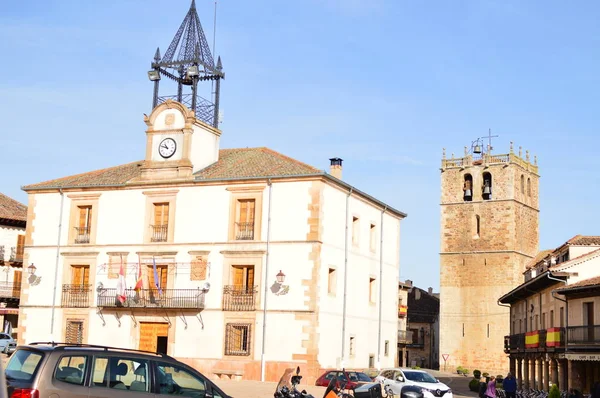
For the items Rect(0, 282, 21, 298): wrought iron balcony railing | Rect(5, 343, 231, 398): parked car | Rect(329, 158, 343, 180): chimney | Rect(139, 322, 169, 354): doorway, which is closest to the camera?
Rect(5, 343, 231, 398): parked car

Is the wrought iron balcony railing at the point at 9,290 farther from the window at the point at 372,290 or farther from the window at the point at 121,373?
the window at the point at 121,373

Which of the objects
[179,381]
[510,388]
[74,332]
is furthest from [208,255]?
[179,381]

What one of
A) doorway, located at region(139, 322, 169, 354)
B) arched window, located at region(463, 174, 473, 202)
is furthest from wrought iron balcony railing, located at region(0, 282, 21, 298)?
arched window, located at region(463, 174, 473, 202)

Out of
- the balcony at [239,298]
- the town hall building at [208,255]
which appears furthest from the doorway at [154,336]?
the balcony at [239,298]

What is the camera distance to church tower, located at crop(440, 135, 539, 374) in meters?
71.2

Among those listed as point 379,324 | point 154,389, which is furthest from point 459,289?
point 154,389

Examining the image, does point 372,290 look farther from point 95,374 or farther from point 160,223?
point 95,374

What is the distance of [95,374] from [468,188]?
66920 millimetres

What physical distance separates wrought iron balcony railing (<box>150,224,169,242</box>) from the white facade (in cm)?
29

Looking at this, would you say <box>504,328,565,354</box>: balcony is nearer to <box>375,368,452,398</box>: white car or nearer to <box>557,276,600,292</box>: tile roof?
<box>557,276,600,292</box>: tile roof

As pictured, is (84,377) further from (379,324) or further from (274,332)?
(379,324)

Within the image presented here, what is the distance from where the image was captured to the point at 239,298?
36.5m

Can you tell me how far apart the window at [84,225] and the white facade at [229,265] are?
7.5 inches

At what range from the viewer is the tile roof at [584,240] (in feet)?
142
